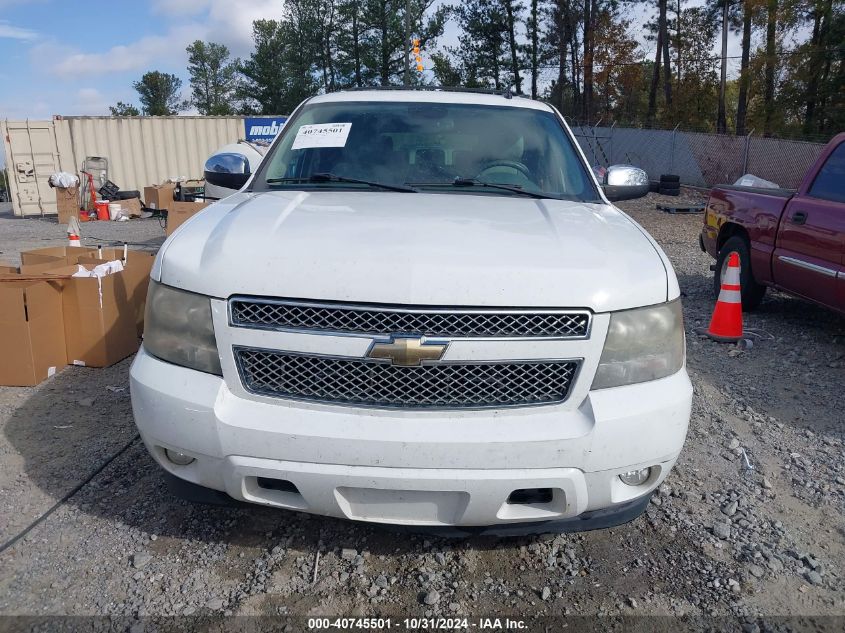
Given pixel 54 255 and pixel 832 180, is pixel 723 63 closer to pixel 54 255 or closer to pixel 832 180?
pixel 832 180

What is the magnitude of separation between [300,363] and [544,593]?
1241mm

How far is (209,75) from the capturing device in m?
71.6

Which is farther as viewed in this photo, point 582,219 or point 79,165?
point 79,165

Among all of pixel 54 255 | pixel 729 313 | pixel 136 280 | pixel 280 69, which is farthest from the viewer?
pixel 280 69

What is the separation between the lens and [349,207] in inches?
112

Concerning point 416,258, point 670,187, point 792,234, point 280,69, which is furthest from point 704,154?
point 280,69

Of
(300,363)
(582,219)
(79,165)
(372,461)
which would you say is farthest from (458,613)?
(79,165)

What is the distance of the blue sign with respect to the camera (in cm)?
2111

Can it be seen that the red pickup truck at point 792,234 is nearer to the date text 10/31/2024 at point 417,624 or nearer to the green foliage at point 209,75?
the date text 10/31/2024 at point 417,624

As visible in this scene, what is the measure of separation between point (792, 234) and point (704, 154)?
60.3ft

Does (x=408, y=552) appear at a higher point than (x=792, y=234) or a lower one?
lower

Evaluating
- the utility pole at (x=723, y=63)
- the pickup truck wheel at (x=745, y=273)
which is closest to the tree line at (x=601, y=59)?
the utility pole at (x=723, y=63)

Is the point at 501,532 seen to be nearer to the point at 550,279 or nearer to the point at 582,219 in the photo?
the point at 550,279

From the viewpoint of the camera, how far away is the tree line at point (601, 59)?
1200 inches
